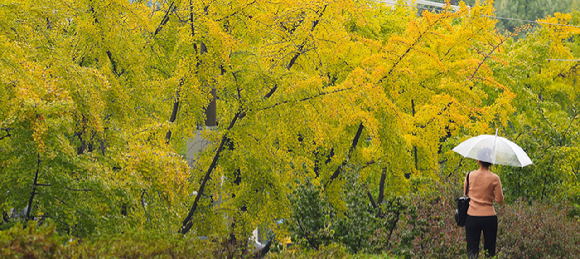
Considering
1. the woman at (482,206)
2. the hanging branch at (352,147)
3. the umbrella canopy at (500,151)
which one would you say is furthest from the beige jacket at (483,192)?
the hanging branch at (352,147)

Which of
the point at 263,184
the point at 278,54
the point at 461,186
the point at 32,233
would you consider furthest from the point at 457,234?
the point at 32,233

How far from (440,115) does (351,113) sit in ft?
9.39

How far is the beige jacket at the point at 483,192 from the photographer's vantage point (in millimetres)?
5887

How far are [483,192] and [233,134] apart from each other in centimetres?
365

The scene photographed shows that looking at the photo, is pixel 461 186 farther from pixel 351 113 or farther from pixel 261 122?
pixel 261 122

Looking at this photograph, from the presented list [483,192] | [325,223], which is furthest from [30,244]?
[483,192]

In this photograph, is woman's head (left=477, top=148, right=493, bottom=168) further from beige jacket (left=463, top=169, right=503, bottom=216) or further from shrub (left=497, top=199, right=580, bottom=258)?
shrub (left=497, top=199, right=580, bottom=258)

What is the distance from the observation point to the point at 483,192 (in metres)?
5.93

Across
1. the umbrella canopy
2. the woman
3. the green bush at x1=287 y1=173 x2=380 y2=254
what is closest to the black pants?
the woman

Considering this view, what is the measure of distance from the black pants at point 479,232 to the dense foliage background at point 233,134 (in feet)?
1.42

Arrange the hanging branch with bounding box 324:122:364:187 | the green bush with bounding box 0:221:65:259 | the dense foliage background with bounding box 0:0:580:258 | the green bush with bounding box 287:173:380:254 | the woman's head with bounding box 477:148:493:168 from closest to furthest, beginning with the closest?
1. the green bush with bounding box 0:221:65:259
2. the dense foliage background with bounding box 0:0:580:258
3. the woman's head with bounding box 477:148:493:168
4. the green bush with bounding box 287:173:380:254
5. the hanging branch with bounding box 324:122:364:187

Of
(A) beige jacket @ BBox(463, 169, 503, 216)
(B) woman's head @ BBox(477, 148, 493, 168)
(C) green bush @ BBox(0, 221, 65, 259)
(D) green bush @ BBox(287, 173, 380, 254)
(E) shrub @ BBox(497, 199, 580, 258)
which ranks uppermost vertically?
(C) green bush @ BBox(0, 221, 65, 259)

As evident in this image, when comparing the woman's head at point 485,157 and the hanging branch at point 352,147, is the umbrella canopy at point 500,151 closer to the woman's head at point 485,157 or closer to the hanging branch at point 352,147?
the woman's head at point 485,157

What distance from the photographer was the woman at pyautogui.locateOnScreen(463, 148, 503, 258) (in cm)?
591
